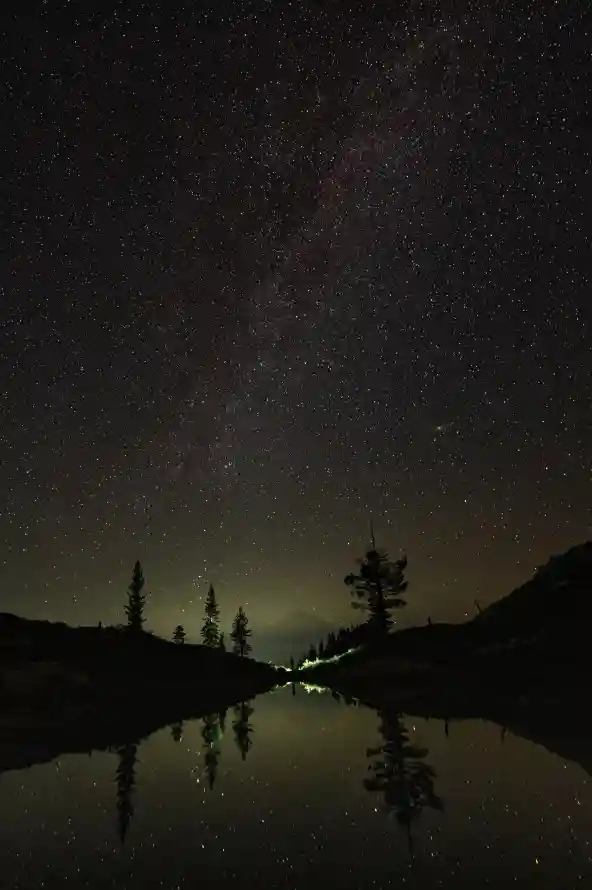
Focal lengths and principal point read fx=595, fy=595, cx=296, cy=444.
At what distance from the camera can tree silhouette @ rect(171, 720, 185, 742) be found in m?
20.0

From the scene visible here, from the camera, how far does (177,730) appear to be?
22.6 meters

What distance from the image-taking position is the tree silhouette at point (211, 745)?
1324 centimetres

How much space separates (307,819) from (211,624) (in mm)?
129193

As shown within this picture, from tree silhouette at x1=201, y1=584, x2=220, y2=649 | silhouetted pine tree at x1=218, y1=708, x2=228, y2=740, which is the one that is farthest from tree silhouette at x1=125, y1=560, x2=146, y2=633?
silhouetted pine tree at x1=218, y1=708, x2=228, y2=740

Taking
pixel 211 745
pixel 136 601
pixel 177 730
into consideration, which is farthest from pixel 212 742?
pixel 136 601

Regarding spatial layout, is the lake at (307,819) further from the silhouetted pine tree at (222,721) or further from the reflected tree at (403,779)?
the silhouetted pine tree at (222,721)

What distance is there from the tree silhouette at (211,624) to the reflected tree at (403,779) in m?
119

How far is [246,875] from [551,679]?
33437mm

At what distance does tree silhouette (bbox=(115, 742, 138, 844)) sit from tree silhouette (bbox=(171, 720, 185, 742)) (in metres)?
2.12

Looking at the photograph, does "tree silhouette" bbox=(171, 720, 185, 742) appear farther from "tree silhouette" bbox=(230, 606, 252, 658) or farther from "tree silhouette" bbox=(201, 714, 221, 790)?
"tree silhouette" bbox=(230, 606, 252, 658)

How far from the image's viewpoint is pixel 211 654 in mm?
65750

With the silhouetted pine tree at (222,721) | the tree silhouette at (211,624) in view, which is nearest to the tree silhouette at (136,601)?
the tree silhouette at (211,624)

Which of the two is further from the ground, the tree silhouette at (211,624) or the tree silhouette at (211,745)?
the tree silhouette at (211,624)

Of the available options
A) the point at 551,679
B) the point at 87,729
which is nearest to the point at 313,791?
the point at 87,729
